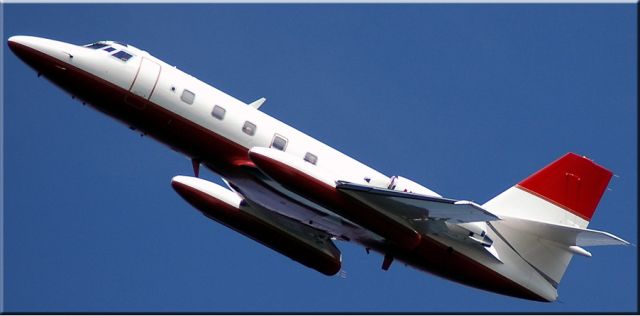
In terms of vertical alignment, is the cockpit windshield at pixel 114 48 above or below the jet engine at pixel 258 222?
above

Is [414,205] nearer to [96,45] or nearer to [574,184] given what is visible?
[574,184]

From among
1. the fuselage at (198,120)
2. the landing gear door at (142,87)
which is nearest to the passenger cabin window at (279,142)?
the fuselage at (198,120)

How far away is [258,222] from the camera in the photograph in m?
25.4

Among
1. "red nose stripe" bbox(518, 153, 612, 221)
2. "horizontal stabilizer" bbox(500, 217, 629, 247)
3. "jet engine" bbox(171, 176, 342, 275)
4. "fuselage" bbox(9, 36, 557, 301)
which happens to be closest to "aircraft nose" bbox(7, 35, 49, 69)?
"fuselage" bbox(9, 36, 557, 301)

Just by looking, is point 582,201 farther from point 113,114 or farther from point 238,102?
point 113,114

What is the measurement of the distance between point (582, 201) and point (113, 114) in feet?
45.2

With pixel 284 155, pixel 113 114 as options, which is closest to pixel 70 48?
pixel 113 114

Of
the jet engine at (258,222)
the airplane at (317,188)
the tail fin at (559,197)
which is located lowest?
the jet engine at (258,222)

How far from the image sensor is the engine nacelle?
2302cm

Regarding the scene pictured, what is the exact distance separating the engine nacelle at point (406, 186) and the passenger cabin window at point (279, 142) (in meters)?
3.07

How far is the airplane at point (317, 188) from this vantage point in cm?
2203

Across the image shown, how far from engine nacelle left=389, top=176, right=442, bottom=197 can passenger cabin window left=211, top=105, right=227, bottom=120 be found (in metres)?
4.88

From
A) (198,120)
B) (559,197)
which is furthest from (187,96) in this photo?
(559,197)

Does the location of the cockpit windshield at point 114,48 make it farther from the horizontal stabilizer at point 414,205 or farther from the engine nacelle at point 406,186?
the engine nacelle at point 406,186
